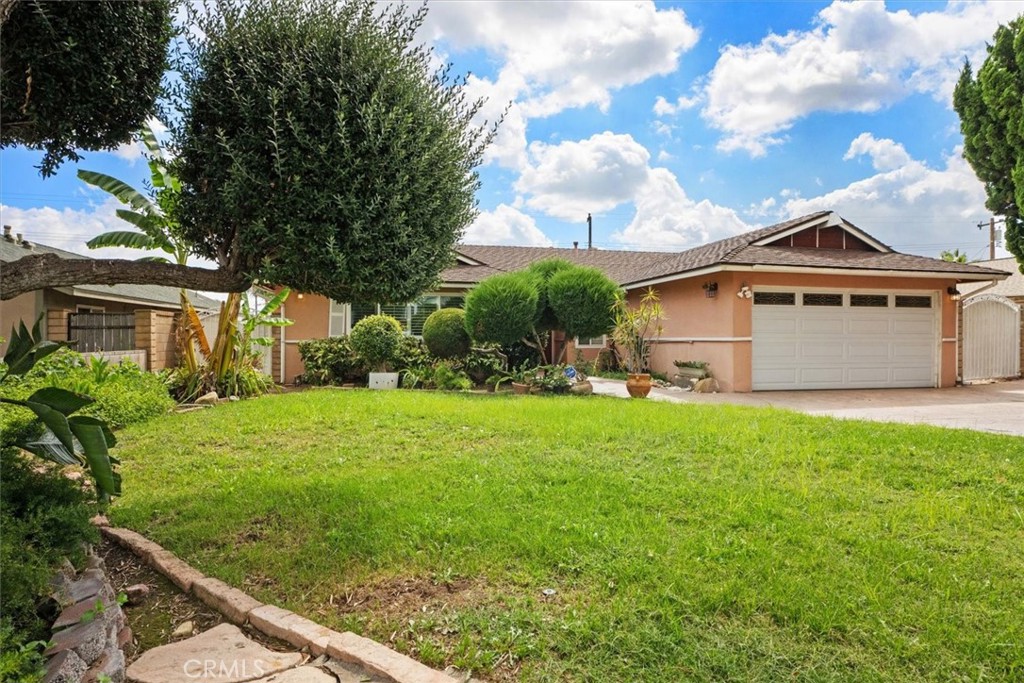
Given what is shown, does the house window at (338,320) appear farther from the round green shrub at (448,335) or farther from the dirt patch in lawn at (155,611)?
the dirt patch in lawn at (155,611)

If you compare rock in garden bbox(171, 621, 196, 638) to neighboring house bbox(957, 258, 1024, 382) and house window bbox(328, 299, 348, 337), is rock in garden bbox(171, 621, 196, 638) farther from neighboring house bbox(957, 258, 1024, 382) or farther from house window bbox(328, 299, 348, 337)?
neighboring house bbox(957, 258, 1024, 382)

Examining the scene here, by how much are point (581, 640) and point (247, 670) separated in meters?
1.61

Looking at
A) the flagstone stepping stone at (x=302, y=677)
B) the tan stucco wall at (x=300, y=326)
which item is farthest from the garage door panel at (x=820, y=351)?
the flagstone stepping stone at (x=302, y=677)

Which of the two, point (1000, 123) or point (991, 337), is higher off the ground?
point (1000, 123)

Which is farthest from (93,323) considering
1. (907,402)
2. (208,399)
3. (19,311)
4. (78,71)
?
(907,402)

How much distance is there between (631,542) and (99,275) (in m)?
4.42

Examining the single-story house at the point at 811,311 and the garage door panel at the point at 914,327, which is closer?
the single-story house at the point at 811,311

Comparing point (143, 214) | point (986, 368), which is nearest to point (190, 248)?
point (143, 214)

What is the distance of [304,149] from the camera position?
4605mm

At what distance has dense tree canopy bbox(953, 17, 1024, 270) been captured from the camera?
6746mm

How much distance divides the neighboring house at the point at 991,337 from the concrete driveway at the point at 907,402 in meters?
0.72

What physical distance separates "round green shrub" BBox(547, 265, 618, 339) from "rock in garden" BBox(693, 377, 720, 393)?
2.60 metres

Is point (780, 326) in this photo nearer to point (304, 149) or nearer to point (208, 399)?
point (304, 149)
